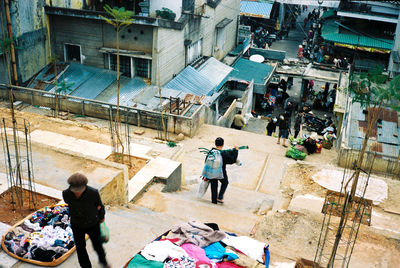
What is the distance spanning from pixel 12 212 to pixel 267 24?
38681mm

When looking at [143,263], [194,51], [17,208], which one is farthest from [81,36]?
[143,263]

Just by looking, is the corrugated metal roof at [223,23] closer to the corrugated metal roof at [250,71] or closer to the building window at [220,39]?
the building window at [220,39]

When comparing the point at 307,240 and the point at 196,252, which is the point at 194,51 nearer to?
the point at 307,240

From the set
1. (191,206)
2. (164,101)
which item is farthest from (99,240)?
(164,101)

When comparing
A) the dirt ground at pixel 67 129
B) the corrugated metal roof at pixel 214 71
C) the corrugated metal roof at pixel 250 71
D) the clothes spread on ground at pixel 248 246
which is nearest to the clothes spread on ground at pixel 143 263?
the clothes spread on ground at pixel 248 246

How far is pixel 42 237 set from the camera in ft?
19.2

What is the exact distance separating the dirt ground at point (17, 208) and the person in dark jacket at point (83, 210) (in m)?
1.98

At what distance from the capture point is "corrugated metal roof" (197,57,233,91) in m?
21.9

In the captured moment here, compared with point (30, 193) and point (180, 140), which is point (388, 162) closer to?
point (180, 140)

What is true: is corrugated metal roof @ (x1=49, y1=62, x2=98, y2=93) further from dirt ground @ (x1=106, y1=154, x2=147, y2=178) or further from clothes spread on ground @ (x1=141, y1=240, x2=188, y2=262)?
clothes spread on ground @ (x1=141, y1=240, x2=188, y2=262)

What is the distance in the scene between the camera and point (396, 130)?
55.7 feet

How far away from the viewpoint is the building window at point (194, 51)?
22294 millimetres

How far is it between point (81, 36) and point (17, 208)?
562 inches

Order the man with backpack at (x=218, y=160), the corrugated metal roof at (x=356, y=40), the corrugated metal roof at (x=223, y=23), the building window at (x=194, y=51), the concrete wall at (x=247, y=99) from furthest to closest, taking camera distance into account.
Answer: the corrugated metal roof at (x=356, y=40), the corrugated metal roof at (x=223, y=23), the concrete wall at (x=247, y=99), the building window at (x=194, y=51), the man with backpack at (x=218, y=160)
